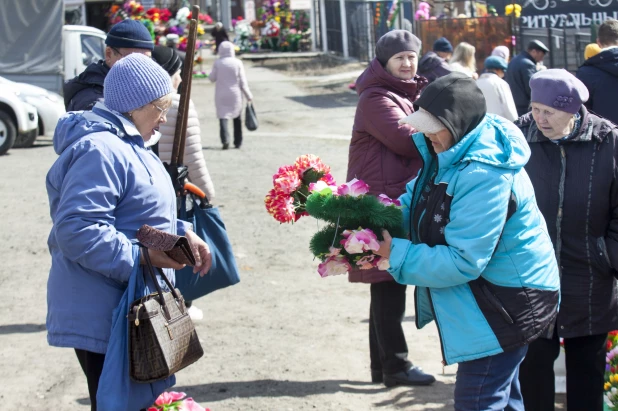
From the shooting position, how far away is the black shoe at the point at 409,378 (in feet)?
16.5

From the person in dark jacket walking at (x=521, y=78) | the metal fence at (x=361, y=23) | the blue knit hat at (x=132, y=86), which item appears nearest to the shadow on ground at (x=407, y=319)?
the blue knit hat at (x=132, y=86)

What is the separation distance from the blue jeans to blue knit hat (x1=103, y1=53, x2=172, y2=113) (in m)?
1.57

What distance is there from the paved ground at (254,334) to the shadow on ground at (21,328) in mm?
13

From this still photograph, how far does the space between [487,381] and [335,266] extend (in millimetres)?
A: 719

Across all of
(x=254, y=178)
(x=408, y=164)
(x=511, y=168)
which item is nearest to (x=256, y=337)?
(x=408, y=164)

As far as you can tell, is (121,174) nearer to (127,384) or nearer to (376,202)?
(127,384)

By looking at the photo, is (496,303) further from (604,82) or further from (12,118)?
(12,118)

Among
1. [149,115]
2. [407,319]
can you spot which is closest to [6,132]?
[407,319]

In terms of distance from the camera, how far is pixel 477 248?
10.1ft

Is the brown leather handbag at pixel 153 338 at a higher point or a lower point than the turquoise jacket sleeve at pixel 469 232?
lower

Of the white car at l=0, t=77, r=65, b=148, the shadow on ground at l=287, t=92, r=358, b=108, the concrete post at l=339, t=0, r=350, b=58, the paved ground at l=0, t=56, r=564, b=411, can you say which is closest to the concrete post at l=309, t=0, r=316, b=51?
the concrete post at l=339, t=0, r=350, b=58

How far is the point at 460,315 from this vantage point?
10.7 ft

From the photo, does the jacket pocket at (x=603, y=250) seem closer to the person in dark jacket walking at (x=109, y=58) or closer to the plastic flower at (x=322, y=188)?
the plastic flower at (x=322, y=188)

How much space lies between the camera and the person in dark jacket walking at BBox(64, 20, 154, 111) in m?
4.63
